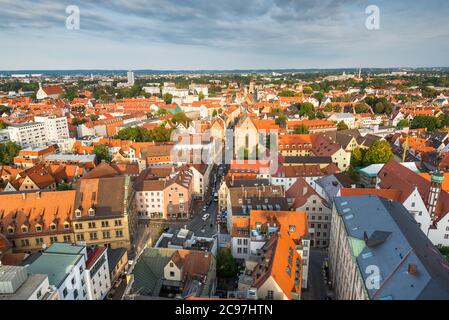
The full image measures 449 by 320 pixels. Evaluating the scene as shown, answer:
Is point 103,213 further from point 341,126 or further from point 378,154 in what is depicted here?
point 341,126

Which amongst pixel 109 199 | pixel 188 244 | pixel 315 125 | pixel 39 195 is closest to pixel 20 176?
pixel 39 195

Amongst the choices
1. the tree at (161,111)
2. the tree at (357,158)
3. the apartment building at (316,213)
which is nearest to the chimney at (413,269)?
the apartment building at (316,213)

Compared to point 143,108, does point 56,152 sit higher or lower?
lower

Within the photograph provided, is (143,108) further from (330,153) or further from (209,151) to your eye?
(330,153)

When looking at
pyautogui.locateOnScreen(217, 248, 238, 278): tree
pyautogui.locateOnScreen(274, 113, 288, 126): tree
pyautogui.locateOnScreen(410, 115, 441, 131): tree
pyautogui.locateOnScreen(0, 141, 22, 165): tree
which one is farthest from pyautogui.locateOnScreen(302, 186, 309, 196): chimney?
pyautogui.locateOnScreen(410, 115, 441, 131): tree

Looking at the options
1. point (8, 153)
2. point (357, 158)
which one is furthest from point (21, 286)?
point (8, 153)

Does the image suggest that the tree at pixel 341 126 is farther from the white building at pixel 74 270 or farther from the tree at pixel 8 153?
the tree at pixel 8 153

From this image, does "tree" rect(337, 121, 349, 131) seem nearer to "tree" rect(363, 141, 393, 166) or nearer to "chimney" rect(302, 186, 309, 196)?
"tree" rect(363, 141, 393, 166)
